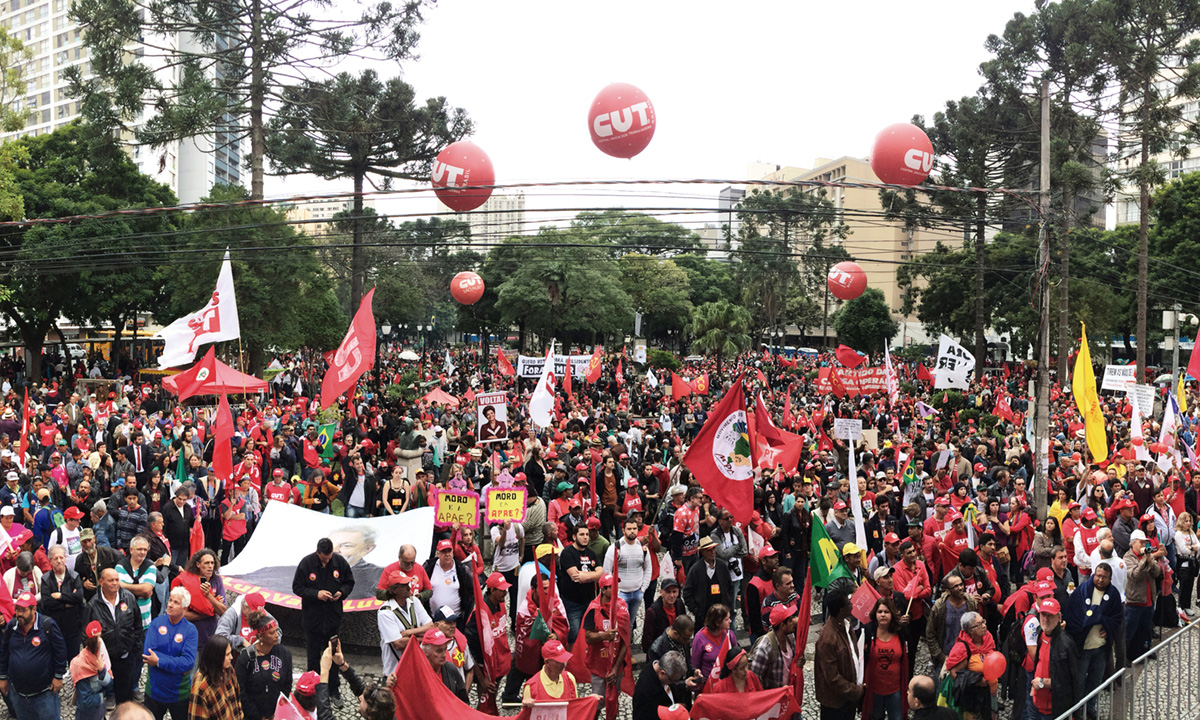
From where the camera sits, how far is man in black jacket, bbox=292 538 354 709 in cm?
770

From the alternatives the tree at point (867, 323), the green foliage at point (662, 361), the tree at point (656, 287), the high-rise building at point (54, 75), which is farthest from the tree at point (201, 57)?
the high-rise building at point (54, 75)

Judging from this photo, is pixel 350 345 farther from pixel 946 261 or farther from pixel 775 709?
pixel 946 261

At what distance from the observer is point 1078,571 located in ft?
28.0

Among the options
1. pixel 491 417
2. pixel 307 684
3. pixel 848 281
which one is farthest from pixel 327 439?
pixel 307 684

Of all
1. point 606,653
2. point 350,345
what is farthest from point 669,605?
point 350,345

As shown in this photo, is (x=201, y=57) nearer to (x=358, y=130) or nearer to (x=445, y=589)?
(x=358, y=130)

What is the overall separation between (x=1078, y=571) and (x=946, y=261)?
40484 millimetres

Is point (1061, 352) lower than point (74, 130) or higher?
lower

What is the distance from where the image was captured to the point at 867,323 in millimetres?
58062

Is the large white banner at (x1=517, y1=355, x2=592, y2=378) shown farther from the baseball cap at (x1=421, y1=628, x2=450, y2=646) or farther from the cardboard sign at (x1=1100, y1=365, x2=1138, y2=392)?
the baseball cap at (x1=421, y1=628, x2=450, y2=646)

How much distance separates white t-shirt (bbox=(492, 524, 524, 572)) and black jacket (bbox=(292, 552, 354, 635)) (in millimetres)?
2055

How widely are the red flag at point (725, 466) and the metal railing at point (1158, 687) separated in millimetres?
3173

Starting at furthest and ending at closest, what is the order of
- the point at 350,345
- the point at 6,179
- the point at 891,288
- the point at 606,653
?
the point at 891,288 < the point at 6,179 < the point at 350,345 < the point at 606,653

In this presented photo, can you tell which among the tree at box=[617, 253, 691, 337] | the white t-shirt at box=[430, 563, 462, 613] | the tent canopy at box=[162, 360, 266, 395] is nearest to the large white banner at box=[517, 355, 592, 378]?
the tent canopy at box=[162, 360, 266, 395]
